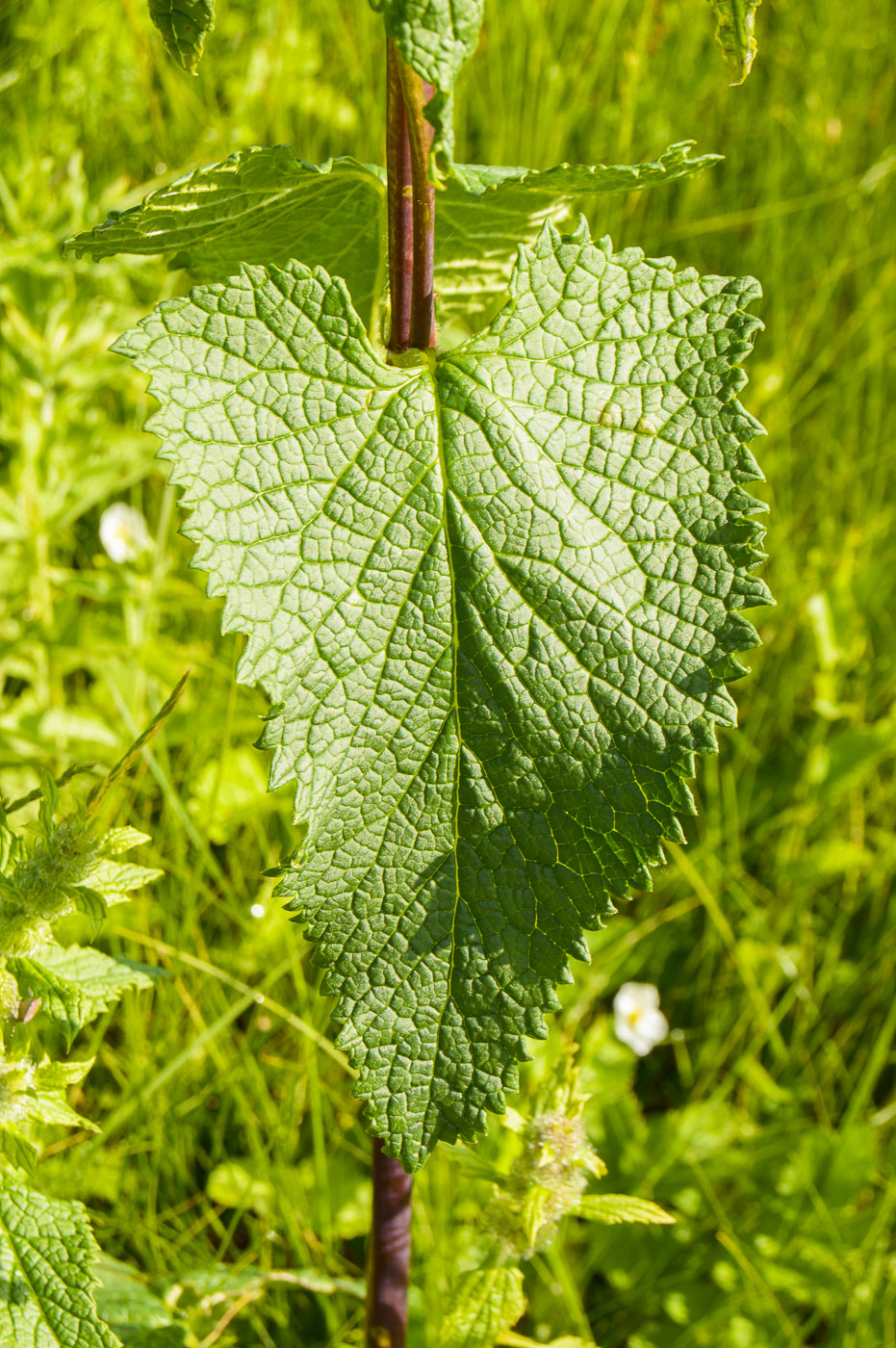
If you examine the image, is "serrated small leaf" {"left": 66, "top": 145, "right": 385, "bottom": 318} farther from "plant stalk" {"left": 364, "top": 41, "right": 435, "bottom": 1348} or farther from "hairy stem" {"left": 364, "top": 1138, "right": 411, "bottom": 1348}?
"hairy stem" {"left": 364, "top": 1138, "right": 411, "bottom": 1348}

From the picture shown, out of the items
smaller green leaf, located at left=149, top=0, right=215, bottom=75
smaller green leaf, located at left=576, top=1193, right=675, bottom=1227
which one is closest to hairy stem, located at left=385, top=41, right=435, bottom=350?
smaller green leaf, located at left=149, top=0, right=215, bottom=75

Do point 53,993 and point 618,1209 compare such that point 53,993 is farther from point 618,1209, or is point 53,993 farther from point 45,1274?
point 618,1209

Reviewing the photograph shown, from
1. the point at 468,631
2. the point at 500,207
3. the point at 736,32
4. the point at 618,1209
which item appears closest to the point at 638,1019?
the point at 618,1209

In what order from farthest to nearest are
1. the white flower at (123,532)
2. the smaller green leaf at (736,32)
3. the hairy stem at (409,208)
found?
the white flower at (123,532) < the hairy stem at (409,208) < the smaller green leaf at (736,32)

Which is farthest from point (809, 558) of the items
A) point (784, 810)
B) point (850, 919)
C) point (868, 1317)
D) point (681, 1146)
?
point (868, 1317)

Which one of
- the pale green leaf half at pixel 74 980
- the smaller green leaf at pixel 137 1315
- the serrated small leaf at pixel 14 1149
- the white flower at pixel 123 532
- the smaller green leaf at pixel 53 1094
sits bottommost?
the smaller green leaf at pixel 137 1315

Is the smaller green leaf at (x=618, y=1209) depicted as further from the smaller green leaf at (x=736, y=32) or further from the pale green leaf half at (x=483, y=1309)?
the smaller green leaf at (x=736, y=32)

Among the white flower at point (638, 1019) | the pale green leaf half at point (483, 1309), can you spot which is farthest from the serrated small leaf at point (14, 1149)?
the white flower at point (638, 1019)
